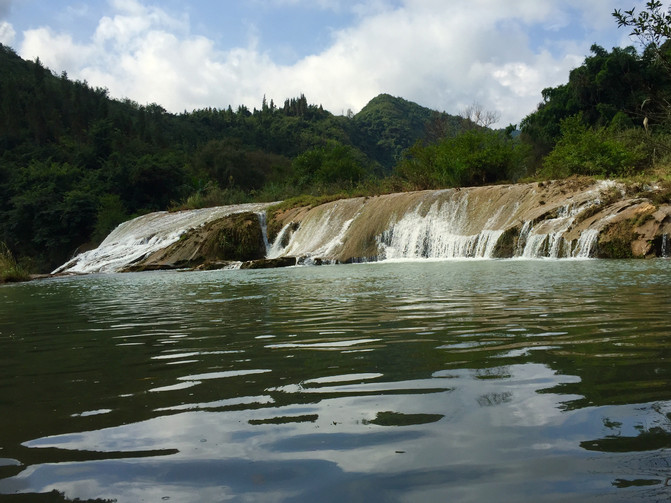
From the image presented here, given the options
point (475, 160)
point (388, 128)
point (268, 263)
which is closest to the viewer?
point (268, 263)

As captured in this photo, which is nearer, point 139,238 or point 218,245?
point 218,245

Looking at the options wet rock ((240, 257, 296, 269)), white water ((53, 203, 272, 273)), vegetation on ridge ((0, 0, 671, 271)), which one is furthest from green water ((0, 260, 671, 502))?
white water ((53, 203, 272, 273))

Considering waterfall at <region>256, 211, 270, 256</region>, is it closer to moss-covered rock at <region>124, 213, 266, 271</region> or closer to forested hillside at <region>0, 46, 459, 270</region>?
moss-covered rock at <region>124, 213, 266, 271</region>

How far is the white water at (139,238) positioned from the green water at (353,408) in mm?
19999

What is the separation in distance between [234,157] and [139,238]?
2845cm

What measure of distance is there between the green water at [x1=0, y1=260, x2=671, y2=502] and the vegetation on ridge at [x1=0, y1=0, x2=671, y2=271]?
5049 millimetres

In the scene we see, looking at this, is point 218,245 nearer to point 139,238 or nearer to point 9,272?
point 139,238

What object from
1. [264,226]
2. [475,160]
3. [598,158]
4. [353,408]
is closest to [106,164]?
[264,226]

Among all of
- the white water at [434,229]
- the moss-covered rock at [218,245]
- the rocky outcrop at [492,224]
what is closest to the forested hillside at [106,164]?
the moss-covered rock at [218,245]

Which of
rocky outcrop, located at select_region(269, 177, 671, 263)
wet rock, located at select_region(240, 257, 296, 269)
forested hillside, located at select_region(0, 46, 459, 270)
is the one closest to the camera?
rocky outcrop, located at select_region(269, 177, 671, 263)

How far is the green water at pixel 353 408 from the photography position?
179 cm

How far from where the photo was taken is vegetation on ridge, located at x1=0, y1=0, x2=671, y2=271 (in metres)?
22.5

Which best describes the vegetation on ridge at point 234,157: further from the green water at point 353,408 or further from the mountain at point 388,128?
the mountain at point 388,128

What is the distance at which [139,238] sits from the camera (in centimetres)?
2898
